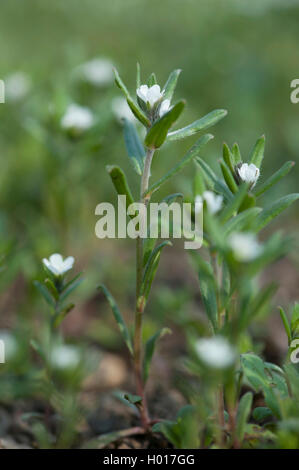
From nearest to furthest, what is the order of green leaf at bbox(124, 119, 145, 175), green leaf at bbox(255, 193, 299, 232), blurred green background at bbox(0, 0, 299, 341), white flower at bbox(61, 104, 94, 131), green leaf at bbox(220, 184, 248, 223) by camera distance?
green leaf at bbox(220, 184, 248, 223) → green leaf at bbox(255, 193, 299, 232) → green leaf at bbox(124, 119, 145, 175) → white flower at bbox(61, 104, 94, 131) → blurred green background at bbox(0, 0, 299, 341)

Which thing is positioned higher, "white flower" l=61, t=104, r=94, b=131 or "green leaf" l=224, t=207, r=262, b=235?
Result: "white flower" l=61, t=104, r=94, b=131

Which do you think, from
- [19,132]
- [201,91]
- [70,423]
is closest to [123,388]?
[70,423]

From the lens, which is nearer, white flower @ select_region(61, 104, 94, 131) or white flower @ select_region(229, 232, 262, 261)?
white flower @ select_region(229, 232, 262, 261)

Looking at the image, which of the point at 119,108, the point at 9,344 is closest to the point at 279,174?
the point at 9,344

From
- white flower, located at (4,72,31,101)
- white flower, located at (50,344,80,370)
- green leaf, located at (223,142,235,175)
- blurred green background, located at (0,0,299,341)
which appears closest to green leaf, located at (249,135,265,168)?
green leaf, located at (223,142,235,175)

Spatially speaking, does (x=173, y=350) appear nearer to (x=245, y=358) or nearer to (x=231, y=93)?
(x=245, y=358)

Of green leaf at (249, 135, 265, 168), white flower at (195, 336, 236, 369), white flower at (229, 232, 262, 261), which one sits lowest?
white flower at (195, 336, 236, 369)

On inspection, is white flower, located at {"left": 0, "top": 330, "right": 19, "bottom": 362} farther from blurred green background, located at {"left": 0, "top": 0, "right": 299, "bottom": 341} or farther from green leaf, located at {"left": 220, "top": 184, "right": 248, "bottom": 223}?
green leaf, located at {"left": 220, "top": 184, "right": 248, "bottom": 223}
